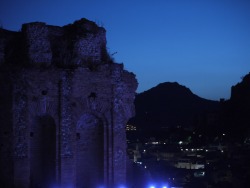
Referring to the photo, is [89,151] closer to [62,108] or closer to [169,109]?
[62,108]

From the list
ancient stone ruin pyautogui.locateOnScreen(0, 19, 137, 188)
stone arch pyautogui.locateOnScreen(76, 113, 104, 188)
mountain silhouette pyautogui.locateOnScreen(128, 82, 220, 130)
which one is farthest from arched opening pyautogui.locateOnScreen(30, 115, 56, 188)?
mountain silhouette pyautogui.locateOnScreen(128, 82, 220, 130)

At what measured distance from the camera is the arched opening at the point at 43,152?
771 inches

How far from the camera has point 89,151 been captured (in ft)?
69.9

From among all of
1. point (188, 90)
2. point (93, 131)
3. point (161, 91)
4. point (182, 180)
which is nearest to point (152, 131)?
point (161, 91)

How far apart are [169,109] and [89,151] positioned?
216ft

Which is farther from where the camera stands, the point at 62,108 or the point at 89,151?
the point at 89,151

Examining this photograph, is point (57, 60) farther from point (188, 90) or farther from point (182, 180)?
point (188, 90)

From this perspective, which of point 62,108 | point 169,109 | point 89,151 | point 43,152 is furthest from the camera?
point 169,109

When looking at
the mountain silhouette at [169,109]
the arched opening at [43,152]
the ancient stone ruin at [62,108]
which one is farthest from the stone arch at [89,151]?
the mountain silhouette at [169,109]

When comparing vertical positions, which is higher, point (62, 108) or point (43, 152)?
point (62, 108)

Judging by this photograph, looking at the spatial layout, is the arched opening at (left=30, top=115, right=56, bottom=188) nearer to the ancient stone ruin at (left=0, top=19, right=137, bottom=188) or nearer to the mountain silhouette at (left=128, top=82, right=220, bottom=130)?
the ancient stone ruin at (left=0, top=19, right=137, bottom=188)

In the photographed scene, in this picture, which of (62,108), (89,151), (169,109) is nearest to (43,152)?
(62,108)

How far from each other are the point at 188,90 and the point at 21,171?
253 ft

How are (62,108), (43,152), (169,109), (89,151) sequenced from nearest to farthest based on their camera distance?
(62,108)
(43,152)
(89,151)
(169,109)
